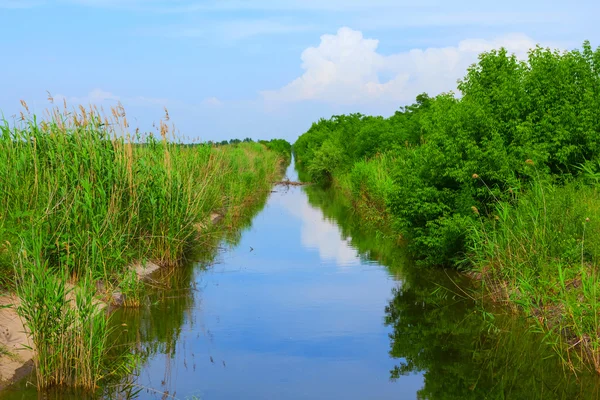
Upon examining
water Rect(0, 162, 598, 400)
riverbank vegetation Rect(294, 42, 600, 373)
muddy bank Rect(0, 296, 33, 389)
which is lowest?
water Rect(0, 162, 598, 400)

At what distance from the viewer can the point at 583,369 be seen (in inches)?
321

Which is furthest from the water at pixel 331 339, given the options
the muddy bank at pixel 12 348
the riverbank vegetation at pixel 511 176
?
the riverbank vegetation at pixel 511 176

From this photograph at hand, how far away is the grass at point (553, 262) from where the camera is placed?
849cm

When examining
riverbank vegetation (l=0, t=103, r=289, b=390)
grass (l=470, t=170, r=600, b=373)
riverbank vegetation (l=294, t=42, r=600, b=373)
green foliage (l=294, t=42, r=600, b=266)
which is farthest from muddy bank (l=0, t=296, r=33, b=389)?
green foliage (l=294, t=42, r=600, b=266)

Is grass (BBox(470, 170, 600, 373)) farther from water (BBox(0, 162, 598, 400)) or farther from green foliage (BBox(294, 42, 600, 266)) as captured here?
green foliage (BBox(294, 42, 600, 266))

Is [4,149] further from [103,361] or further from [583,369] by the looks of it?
[583,369]

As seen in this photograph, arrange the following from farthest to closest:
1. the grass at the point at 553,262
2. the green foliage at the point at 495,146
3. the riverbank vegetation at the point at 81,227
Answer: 1. the green foliage at the point at 495,146
2. the grass at the point at 553,262
3. the riverbank vegetation at the point at 81,227

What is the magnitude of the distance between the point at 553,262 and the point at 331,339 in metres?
3.56

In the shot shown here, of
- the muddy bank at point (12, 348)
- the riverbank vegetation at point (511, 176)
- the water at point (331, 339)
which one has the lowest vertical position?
the water at point (331, 339)

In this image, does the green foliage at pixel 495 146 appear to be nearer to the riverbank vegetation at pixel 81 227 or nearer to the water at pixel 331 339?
the water at pixel 331 339

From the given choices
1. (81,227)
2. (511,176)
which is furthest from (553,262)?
(81,227)

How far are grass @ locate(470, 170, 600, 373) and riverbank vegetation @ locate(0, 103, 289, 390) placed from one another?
5.76 meters

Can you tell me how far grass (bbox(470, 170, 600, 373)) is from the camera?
8486mm

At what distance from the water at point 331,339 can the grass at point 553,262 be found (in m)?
0.40
